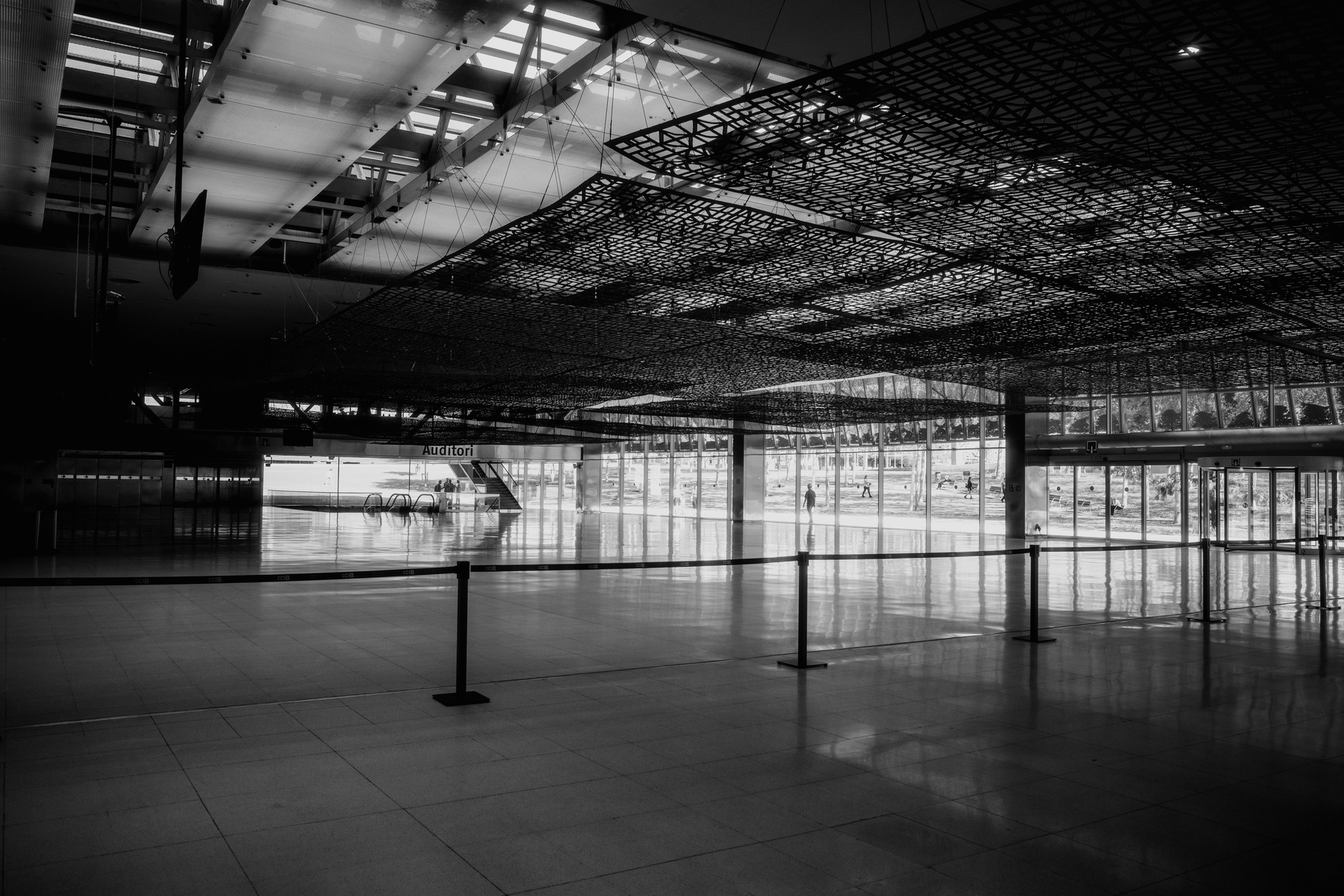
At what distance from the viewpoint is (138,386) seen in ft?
105

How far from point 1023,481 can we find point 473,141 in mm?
23892

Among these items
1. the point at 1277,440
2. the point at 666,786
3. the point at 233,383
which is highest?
the point at 233,383

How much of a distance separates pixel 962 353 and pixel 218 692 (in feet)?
39.3

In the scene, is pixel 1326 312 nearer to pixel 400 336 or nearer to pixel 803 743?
pixel 803 743

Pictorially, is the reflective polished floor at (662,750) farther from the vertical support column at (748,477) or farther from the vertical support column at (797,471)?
the vertical support column at (797,471)

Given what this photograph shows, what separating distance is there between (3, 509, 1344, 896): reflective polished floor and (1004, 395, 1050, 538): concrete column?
17958 millimetres

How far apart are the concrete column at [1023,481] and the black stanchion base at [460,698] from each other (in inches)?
1006

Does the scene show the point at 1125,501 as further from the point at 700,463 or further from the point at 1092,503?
the point at 700,463

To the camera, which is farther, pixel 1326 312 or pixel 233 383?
pixel 233 383

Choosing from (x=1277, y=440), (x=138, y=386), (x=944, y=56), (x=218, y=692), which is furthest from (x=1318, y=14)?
(x=138, y=386)

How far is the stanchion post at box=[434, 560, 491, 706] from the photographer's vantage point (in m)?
6.48

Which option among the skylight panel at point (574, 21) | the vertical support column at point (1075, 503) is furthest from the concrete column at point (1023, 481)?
the skylight panel at point (574, 21)

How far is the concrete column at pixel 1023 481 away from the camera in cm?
2930

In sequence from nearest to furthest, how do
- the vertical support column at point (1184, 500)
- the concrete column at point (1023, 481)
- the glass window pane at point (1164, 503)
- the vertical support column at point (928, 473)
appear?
the vertical support column at point (1184, 500) < the glass window pane at point (1164, 503) < the concrete column at point (1023, 481) < the vertical support column at point (928, 473)
